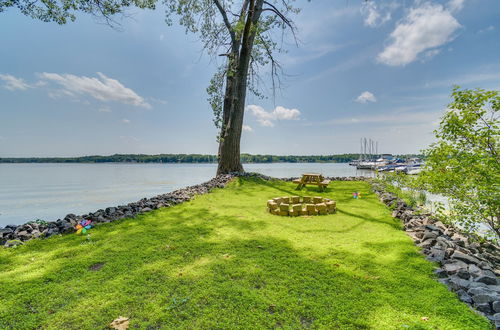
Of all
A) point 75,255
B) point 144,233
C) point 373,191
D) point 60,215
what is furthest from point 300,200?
point 60,215

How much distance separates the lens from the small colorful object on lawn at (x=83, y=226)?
4.40 meters

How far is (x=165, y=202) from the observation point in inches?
266

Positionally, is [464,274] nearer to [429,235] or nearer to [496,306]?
[496,306]

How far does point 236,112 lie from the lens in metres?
→ 12.3

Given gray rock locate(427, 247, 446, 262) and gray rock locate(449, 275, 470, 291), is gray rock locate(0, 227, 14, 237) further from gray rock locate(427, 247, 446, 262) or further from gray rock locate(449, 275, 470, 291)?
gray rock locate(427, 247, 446, 262)

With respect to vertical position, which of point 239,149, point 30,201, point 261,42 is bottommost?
point 30,201

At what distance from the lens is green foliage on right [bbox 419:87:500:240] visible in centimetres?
327

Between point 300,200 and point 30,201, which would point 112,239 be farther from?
point 30,201

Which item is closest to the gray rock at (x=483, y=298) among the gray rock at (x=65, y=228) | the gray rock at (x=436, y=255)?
the gray rock at (x=436, y=255)

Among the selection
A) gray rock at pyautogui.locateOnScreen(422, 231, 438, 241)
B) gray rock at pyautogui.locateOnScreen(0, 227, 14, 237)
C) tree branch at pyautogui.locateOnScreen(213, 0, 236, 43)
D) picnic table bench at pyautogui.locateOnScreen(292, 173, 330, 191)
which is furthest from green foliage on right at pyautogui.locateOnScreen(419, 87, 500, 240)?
tree branch at pyautogui.locateOnScreen(213, 0, 236, 43)

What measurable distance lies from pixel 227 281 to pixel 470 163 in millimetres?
4101

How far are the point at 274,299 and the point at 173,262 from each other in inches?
63.5

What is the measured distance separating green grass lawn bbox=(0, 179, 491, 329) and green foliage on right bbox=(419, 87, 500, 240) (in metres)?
1.10

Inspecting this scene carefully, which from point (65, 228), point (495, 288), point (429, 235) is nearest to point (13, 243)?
point (65, 228)
